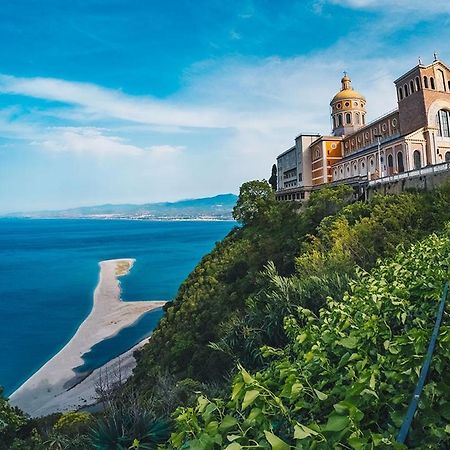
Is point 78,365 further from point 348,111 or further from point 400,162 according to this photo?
point 348,111

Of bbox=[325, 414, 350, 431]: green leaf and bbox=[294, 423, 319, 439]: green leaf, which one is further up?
bbox=[294, 423, 319, 439]: green leaf

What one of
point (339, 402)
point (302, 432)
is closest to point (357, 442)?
point (302, 432)

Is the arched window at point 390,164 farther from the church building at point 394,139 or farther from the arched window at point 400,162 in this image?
the arched window at point 400,162

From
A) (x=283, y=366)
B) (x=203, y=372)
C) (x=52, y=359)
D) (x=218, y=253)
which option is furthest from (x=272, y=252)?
(x=283, y=366)

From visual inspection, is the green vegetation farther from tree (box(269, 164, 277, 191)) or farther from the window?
tree (box(269, 164, 277, 191))

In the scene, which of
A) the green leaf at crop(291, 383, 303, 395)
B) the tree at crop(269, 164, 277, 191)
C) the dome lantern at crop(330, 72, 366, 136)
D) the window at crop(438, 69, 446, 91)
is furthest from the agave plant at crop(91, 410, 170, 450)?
the tree at crop(269, 164, 277, 191)

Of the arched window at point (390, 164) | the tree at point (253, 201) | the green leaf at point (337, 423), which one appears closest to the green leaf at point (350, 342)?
the green leaf at point (337, 423)
